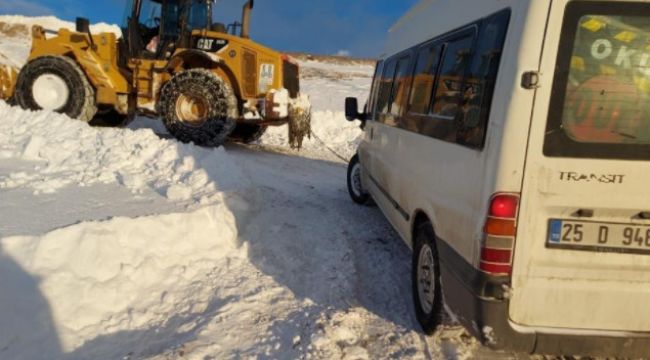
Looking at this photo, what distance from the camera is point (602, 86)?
2.59 m

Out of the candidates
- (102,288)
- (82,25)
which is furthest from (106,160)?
(82,25)

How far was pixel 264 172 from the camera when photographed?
28.5 feet

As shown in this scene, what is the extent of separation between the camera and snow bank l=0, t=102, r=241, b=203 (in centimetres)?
613

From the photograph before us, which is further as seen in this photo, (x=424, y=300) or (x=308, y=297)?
(x=308, y=297)

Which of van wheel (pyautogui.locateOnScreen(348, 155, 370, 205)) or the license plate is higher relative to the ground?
the license plate

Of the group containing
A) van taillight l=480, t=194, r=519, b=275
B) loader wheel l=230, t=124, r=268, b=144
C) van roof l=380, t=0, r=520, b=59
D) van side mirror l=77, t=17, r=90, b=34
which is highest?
van side mirror l=77, t=17, r=90, b=34

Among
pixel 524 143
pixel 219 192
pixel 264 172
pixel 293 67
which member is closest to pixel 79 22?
pixel 293 67

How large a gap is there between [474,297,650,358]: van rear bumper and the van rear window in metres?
0.94

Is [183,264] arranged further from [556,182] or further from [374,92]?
[374,92]

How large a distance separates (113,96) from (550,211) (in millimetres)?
9545

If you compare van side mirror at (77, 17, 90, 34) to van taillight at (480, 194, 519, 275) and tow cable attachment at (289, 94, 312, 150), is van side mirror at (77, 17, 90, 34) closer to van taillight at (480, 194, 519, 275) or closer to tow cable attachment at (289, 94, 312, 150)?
tow cable attachment at (289, 94, 312, 150)

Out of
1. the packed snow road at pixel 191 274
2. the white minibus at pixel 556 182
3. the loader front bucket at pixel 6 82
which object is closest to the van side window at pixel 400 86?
the packed snow road at pixel 191 274

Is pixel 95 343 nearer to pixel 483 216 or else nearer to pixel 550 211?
pixel 483 216

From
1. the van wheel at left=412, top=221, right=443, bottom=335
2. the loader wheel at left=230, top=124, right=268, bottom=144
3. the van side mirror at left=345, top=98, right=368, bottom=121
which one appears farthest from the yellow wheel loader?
the van wheel at left=412, top=221, right=443, bottom=335
